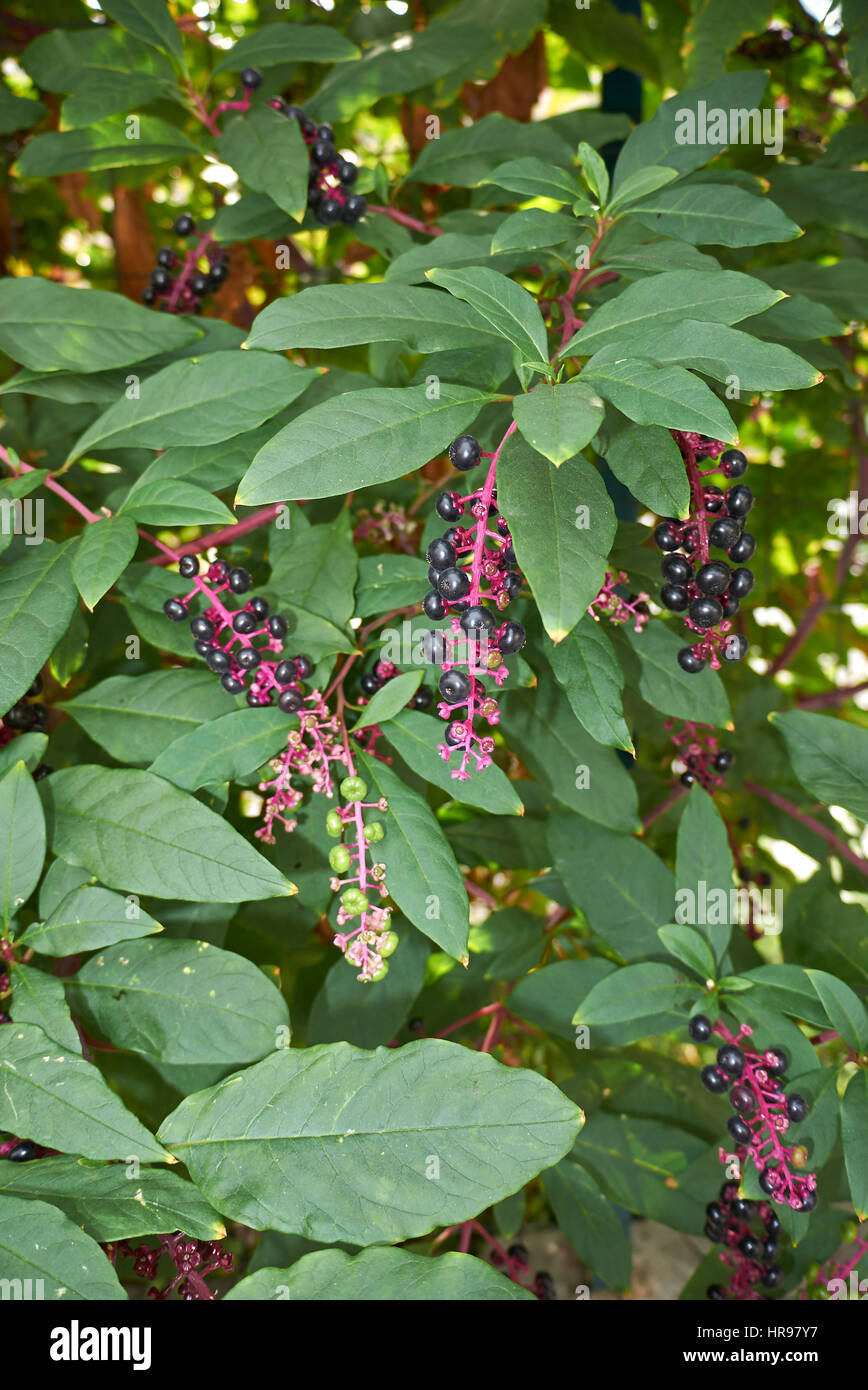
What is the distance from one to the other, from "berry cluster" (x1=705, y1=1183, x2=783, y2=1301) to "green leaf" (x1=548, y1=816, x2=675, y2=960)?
290 mm

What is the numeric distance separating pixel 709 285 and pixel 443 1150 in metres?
0.74

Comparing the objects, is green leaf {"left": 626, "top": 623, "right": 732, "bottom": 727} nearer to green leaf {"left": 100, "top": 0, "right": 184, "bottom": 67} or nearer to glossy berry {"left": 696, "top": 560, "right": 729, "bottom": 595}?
glossy berry {"left": 696, "top": 560, "right": 729, "bottom": 595}

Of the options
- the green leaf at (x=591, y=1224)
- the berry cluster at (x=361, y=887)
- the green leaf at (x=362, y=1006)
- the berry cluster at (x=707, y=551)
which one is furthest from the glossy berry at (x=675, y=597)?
the green leaf at (x=591, y=1224)

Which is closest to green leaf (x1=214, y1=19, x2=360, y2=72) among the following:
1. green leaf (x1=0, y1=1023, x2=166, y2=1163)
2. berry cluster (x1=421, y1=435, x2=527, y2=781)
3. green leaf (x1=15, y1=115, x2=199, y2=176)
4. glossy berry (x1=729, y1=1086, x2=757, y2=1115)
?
green leaf (x1=15, y1=115, x2=199, y2=176)

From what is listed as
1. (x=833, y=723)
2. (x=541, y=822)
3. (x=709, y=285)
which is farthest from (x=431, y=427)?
(x=541, y=822)

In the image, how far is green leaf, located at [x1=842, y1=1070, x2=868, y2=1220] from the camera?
2.84 feet

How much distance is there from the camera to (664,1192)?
1251mm

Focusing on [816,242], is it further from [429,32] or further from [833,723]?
[833,723]

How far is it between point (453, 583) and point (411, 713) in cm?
25

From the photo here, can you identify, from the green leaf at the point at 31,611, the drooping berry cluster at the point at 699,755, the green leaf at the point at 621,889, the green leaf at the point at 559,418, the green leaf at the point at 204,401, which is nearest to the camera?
the green leaf at the point at 559,418

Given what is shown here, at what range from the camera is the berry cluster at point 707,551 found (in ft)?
2.67

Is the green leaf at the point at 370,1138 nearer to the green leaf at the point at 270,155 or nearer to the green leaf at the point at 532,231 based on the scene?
the green leaf at the point at 532,231

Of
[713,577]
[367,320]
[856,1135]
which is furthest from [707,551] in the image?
[856,1135]

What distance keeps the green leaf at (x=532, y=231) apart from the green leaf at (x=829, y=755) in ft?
1.75
